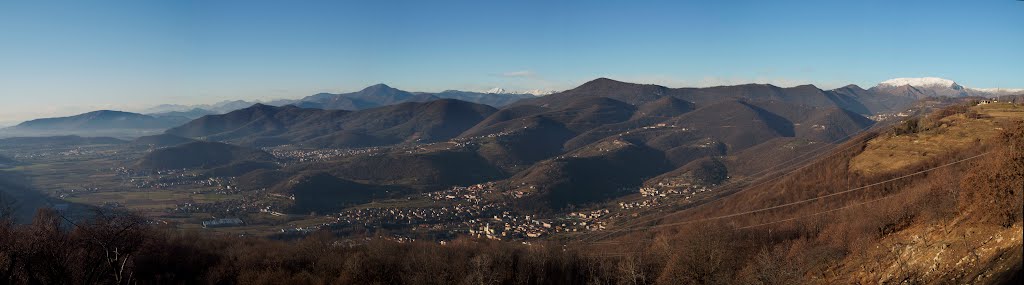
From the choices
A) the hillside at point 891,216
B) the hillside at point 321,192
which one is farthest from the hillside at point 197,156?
the hillside at point 891,216

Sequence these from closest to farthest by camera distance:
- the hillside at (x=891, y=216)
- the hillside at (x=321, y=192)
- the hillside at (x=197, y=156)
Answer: the hillside at (x=891, y=216) < the hillside at (x=321, y=192) < the hillside at (x=197, y=156)

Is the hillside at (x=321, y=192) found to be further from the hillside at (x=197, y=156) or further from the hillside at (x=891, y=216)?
the hillside at (x=891, y=216)

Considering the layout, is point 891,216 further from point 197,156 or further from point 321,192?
point 197,156

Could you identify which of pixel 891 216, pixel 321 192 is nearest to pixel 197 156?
pixel 321 192

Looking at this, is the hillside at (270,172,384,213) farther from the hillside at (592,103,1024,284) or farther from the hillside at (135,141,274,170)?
the hillside at (592,103,1024,284)

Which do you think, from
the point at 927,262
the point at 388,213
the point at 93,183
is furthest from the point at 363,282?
the point at 93,183

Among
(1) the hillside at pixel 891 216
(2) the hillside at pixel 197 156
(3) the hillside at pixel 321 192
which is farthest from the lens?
(2) the hillside at pixel 197 156

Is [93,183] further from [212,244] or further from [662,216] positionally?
[662,216]

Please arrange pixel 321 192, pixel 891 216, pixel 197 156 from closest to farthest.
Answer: pixel 891 216, pixel 321 192, pixel 197 156
